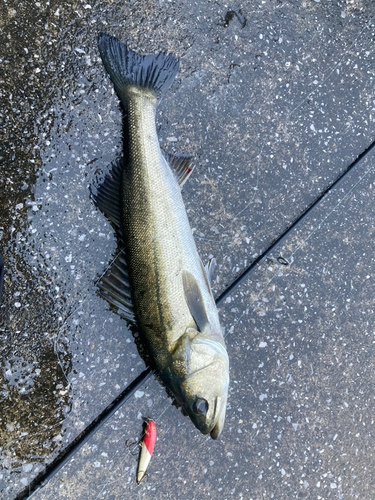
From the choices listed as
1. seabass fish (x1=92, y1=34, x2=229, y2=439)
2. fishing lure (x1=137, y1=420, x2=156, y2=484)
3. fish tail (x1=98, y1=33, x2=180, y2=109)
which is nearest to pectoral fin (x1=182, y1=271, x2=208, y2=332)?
seabass fish (x1=92, y1=34, x2=229, y2=439)

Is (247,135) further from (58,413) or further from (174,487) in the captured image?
(174,487)

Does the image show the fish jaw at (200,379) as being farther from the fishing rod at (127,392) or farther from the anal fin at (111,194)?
the anal fin at (111,194)

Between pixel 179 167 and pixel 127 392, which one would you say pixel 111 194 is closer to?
pixel 179 167

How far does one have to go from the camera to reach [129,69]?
92.7 inches

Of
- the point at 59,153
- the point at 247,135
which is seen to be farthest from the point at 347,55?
the point at 59,153

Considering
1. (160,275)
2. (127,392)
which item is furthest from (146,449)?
(160,275)

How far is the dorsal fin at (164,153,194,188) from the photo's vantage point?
236cm

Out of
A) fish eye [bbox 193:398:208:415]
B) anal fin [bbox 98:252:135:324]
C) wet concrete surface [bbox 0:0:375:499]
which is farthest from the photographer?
wet concrete surface [bbox 0:0:375:499]

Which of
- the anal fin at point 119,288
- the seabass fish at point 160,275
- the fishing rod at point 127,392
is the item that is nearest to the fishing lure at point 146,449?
the fishing rod at point 127,392

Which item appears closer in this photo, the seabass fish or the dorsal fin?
the seabass fish

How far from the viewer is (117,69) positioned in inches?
92.7

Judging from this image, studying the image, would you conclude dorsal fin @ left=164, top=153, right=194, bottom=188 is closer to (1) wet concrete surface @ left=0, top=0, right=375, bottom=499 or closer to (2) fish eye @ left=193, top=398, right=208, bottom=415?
(1) wet concrete surface @ left=0, top=0, right=375, bottom=499

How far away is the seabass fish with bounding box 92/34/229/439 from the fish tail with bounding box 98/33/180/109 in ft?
0.04

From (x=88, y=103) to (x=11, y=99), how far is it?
47 cm
